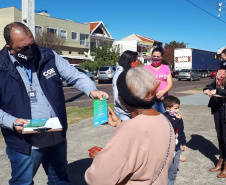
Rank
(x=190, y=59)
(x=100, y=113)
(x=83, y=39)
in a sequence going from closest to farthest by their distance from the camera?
(x=100, y=113) < (x=190, y=59) < (x=83, y=39)

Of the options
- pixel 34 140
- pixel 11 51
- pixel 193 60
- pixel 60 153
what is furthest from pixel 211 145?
pixel 193 60

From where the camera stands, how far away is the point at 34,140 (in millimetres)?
2400

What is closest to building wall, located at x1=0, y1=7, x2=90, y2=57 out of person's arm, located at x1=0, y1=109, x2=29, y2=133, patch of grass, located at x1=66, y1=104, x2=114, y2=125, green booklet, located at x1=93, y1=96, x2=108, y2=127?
patch of grass, located at x1=66, y1=104, x2=114, y2=125

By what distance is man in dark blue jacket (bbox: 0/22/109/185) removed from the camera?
2.30 m

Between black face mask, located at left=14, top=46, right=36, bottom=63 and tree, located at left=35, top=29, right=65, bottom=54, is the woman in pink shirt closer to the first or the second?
black face mask, located at left=14, top=46, right=36, bottom=63

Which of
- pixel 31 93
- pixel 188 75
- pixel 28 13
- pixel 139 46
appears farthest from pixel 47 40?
pixel 139 46

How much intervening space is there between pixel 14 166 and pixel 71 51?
4365 cm

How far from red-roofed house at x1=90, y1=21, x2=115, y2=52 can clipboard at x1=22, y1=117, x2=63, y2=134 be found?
1854 inches

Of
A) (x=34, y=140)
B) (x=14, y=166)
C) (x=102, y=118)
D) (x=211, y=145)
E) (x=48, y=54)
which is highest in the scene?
(x=48, y=54)

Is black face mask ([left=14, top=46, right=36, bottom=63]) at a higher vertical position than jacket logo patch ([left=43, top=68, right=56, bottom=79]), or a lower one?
higher

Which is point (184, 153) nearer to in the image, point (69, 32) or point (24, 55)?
point (24, 55)

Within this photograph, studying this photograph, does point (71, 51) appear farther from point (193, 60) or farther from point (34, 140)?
point (34, 140)

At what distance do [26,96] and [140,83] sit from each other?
1.22 m

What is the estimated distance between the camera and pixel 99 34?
51938 millimetres
